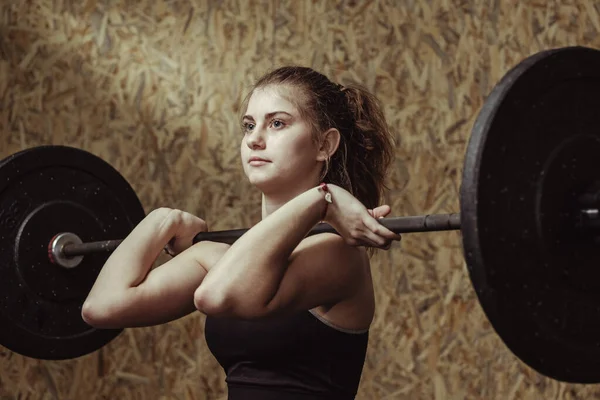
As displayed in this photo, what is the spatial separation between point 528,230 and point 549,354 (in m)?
0.18

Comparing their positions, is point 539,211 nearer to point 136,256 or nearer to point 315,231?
point 315,231

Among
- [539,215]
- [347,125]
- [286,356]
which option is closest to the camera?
[539,215]

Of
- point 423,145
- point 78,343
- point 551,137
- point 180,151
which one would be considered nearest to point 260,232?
point 551,137

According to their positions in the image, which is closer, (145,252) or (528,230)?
(528,230)

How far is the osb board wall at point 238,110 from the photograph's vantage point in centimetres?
272

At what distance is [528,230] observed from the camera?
129cm

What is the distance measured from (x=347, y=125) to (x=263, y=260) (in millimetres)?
474

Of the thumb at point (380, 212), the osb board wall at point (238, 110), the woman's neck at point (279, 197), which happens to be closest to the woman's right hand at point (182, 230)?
the woman's neck at point (279, 197)

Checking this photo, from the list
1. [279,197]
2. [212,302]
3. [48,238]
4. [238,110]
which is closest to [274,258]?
[212,302]

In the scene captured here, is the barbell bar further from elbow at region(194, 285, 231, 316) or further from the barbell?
elbow at region(194, 285, 231, 316)

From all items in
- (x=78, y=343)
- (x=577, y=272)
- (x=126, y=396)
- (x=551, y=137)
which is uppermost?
(x=551, y=137)

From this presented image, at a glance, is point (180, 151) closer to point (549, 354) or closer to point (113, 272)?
point (113, 272)

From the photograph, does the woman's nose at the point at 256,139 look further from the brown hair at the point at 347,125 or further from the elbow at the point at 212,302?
the elbow at the point at 212,302

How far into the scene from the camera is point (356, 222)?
56.0 inches
